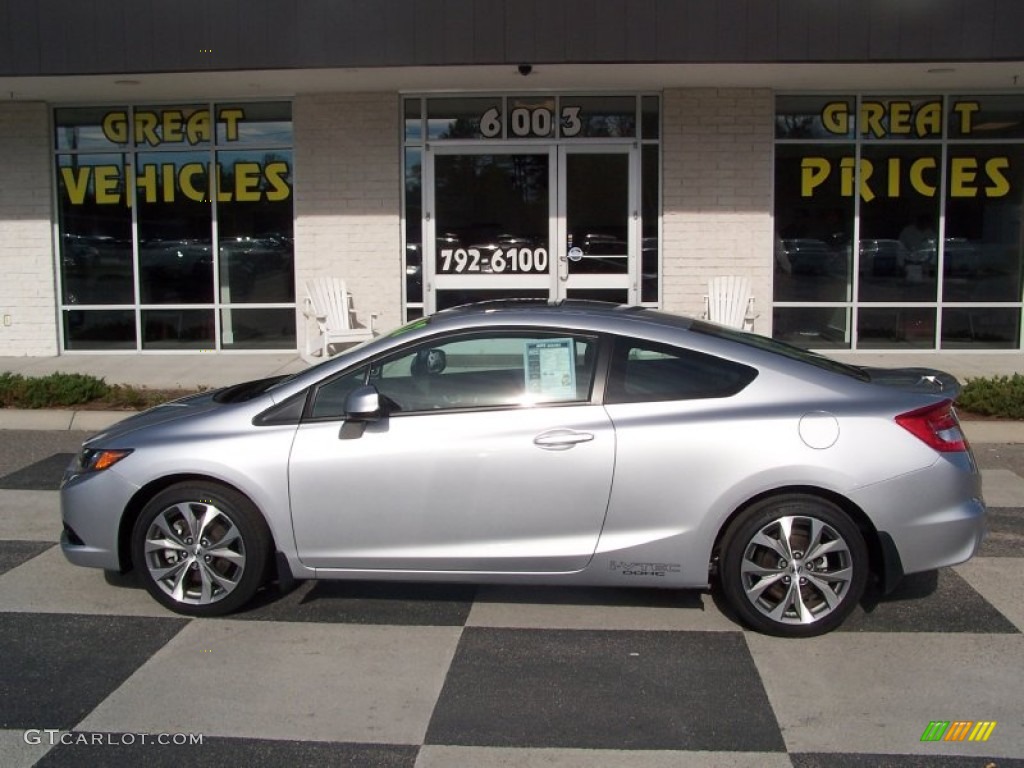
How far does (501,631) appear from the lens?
5266mm

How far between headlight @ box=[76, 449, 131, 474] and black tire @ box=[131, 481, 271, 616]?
0.29 meters

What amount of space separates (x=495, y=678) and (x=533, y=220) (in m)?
9.13

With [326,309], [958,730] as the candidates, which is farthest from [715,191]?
[958,730]

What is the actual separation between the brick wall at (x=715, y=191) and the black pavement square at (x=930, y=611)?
7.62 meters

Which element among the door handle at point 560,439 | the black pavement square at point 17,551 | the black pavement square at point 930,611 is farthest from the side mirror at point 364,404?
the black pavement square at point 17,551

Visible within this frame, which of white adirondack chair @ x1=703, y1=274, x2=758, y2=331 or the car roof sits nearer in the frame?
the car roof

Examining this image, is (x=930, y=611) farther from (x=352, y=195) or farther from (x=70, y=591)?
(x=352, y=195)

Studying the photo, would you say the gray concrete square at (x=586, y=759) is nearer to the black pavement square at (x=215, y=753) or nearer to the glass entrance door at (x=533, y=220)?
the black pavement square at (x=215, y=753)

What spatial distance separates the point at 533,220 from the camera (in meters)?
13.3

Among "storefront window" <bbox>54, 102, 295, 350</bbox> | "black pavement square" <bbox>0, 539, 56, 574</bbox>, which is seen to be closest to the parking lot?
"black pavement square" <bbox>0, 539, 56, 574</bbox>

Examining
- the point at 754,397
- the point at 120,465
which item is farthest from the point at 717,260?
the point at 120,465

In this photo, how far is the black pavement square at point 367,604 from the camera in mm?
5426

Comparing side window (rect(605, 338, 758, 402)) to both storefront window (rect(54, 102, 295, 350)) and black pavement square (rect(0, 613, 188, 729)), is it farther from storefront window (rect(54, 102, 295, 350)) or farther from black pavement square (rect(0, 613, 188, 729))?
storefront window (rect(54, 102, 295, 350))

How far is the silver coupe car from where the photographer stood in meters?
4.98
